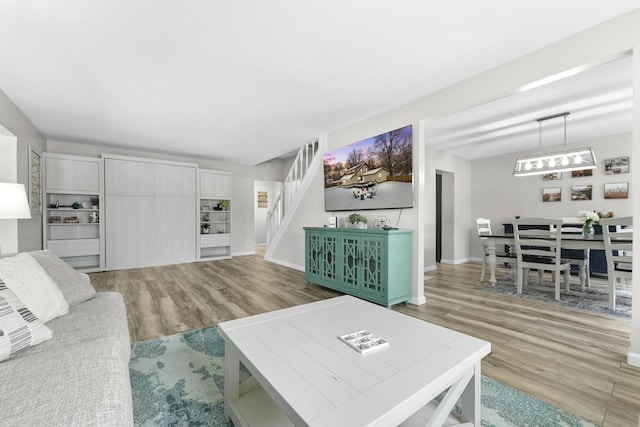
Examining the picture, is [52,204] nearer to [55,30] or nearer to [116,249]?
[116,249]

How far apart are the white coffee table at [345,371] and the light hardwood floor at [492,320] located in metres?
0.82

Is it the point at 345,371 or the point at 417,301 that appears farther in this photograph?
the point at 417,301

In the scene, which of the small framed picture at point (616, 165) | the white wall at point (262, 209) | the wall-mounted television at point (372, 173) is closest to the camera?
the wall-mounted television at point (372, 173)

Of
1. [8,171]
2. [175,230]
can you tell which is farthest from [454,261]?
[8,171]

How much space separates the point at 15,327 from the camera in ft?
3.91

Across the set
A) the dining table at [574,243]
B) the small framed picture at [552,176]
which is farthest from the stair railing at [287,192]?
the small framed picture at [552,176]

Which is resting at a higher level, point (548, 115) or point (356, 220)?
point (548, 115)

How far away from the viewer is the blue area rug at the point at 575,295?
3.06m

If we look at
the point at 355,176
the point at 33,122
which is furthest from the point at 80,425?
the point at 33,122

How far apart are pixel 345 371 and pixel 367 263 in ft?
7.52

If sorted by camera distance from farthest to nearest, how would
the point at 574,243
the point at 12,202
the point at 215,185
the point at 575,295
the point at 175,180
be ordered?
the point at 215,185 < the point at 175,180 < the point at 575,295 < the point at 574,243 < the point at 12,202

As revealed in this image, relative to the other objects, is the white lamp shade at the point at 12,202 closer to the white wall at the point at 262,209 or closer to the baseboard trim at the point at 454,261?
the baseboard trim at the point at 454,261

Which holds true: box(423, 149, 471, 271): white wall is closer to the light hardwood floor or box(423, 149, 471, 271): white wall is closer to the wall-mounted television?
the light hardwood floor

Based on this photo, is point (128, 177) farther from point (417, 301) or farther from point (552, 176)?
point (552, 176)
